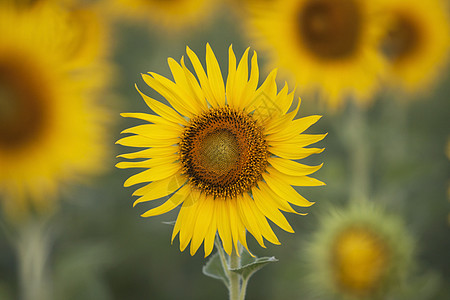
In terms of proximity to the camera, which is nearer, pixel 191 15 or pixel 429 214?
pixel 429 214

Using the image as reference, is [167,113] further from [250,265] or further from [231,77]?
[250,265]

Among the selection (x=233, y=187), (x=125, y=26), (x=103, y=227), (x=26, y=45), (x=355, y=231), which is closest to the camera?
(x=233, y=187)

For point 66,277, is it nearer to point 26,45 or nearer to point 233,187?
point 26,45

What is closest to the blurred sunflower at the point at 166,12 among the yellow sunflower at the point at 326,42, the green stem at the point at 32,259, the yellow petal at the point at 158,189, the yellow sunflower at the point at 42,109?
the yellow sunflower at the point at 42,109

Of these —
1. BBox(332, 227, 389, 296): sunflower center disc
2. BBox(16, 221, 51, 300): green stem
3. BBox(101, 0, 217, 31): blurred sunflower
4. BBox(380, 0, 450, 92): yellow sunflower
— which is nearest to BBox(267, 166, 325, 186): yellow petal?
BBox(332, 227, 389, 296): sunflower center disc

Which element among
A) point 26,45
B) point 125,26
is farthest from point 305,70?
point 125,26

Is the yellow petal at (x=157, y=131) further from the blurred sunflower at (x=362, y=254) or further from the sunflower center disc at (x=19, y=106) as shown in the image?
the sunflower center disc at (x=19, y=106)

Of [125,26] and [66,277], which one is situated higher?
[125,26]

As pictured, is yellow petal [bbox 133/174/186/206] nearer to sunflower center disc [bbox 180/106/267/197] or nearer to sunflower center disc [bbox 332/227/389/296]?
sunflower center disc [bbox 180/106/267/197]
